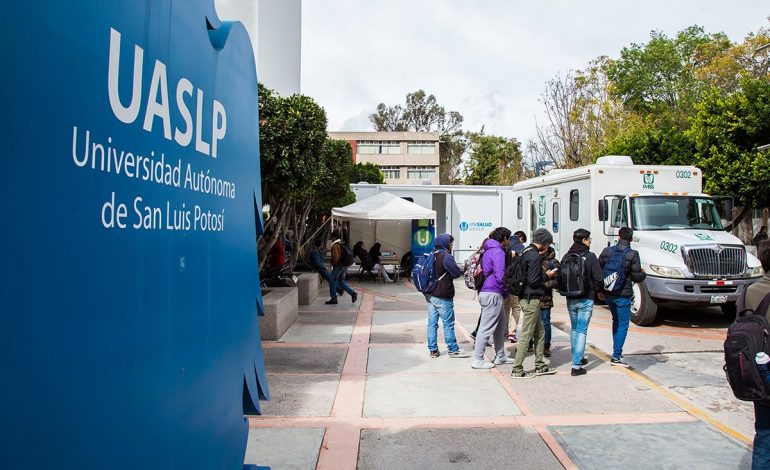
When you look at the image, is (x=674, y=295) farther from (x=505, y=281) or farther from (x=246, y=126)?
(x=246, y=126)

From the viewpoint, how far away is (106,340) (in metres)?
1.58

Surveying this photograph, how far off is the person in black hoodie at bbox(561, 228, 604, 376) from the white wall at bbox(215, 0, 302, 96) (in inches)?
437

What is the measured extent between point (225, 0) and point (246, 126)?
14.8 m

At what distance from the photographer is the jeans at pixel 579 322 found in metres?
6.86

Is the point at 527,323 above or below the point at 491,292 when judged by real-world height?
below

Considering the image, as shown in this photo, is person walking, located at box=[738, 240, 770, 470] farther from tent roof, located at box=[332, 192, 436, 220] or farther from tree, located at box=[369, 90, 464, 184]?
tree, located at box=[369, 90, 464, 184]

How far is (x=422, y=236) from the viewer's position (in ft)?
59.5

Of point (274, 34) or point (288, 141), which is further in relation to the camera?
point (274, 34)

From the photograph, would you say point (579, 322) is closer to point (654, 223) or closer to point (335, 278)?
point (654, 223)

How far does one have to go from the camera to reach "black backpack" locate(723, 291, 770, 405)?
3.30m

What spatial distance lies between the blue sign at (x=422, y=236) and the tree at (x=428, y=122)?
159 feet

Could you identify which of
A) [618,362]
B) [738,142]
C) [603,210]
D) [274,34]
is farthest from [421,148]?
[618,362]

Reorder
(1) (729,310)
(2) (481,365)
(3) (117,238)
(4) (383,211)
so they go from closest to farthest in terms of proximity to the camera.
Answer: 1. (3) (117,238)
2. (2) (481,365)
3. (1) (729,310)
4. (4) (383,211)

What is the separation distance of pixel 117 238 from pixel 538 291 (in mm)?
5633
